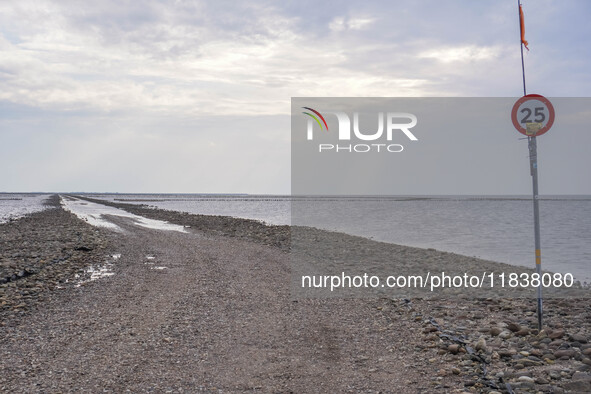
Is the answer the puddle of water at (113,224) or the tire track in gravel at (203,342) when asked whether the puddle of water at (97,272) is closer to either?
the tire track in gravel at (203,342)

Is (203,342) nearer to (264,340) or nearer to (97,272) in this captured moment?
(264,340)

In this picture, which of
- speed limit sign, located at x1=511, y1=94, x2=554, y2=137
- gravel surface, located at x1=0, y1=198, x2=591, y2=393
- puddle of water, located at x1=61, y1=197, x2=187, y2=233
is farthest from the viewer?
puddle of water, located at x1=61, y1=197, x2=187, y2=233

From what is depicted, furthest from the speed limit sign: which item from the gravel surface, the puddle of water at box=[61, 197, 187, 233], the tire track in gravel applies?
the puddle of water at box=[61, 197, 187, 233]

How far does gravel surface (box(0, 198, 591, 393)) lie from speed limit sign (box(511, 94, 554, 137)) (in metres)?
3.49

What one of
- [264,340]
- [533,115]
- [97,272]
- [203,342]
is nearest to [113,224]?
[97,272]

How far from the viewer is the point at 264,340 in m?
8.48

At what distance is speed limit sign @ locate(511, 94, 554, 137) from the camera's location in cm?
766

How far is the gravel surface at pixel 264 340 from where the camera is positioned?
21.5ft

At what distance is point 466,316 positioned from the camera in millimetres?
10180

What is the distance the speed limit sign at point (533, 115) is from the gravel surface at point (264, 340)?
3490 mm

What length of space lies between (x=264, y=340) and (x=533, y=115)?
5.84m

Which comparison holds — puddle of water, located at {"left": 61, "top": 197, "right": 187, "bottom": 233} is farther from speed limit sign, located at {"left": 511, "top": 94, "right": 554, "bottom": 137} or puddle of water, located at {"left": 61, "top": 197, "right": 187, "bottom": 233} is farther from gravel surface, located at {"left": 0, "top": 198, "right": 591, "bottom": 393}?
speed limit sign, located at {"left": 511, "top": 94, "right": 554, "bottom": 137}

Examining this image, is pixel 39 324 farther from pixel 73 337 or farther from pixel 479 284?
pixel 479 284

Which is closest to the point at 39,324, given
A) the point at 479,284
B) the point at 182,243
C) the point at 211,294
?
the point at 211,294
